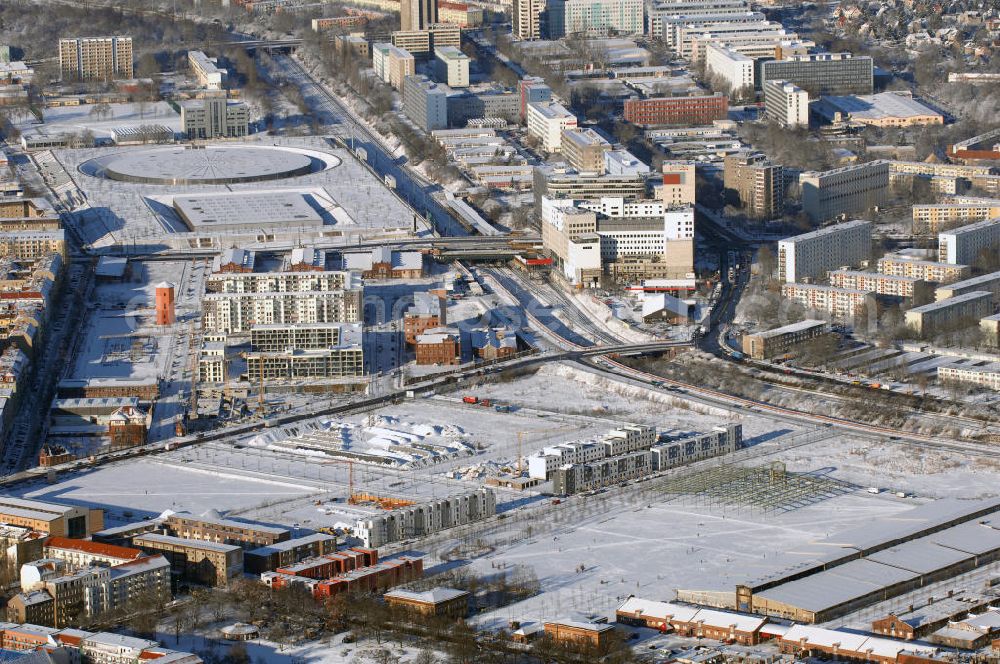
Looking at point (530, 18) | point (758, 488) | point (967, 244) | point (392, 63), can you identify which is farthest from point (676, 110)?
point (758, 488)

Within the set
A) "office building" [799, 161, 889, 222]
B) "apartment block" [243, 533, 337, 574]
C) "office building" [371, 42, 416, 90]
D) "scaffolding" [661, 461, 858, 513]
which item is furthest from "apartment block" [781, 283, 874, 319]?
"office building" [371, 42, 416, 90]

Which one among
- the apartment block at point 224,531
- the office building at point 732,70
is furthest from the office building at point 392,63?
the apartment block at point 224,531

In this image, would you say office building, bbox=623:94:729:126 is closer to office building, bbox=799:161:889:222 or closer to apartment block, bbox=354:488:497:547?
office building, bbox=799:161:889:222

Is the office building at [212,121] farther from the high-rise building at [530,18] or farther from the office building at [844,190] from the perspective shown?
the office building at [844,190]

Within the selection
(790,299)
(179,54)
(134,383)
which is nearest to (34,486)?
(134,383)

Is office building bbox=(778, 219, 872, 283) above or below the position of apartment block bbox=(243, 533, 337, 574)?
above

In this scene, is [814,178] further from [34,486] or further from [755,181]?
[34,486]

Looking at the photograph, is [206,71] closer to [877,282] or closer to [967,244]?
[967,244]
